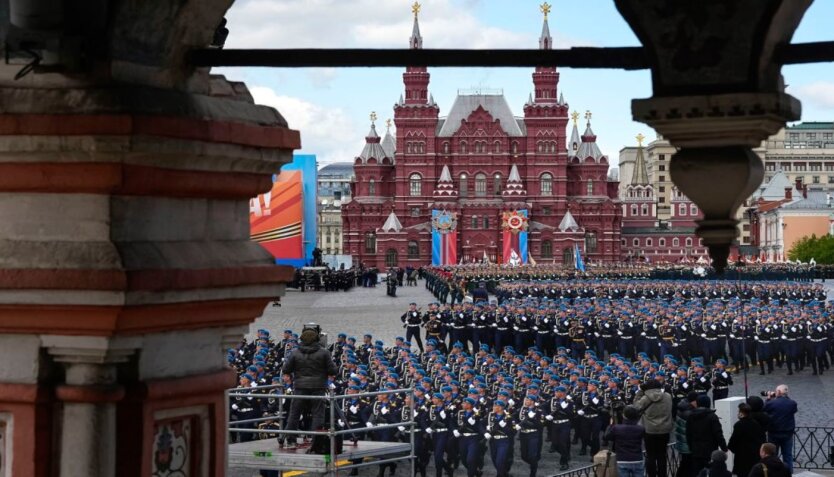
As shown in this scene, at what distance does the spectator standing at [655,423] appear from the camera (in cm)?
1311

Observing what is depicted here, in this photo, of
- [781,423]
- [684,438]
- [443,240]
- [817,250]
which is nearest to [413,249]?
[443,240]

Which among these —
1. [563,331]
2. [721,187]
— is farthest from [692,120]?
[563,331]

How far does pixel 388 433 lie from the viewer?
15.4 m

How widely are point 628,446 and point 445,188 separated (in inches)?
3112

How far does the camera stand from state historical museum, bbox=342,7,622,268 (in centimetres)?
9119

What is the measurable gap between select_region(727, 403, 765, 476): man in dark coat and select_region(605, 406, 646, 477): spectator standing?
33.1 inches

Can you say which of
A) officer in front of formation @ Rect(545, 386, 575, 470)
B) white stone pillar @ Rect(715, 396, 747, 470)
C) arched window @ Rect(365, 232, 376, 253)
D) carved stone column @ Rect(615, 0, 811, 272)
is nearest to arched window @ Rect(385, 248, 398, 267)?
arched window @ Rect(365, 232, 376, 253)

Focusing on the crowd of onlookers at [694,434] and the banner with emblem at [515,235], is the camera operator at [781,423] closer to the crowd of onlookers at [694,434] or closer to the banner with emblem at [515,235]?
the crowd of onlookers at [694,434]

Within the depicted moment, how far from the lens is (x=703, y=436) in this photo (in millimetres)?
12742

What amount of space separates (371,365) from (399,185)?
241 ft

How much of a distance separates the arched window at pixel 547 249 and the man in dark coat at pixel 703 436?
258 feet

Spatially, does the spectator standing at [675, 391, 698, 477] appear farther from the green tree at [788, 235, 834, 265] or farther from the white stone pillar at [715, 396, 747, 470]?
the green tree at [788, 235, 834, 265]

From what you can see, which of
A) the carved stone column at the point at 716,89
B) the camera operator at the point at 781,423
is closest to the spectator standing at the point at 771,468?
the camera operator at the point at 781,423

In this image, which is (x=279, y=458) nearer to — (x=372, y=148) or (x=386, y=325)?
(x=386, y=325)
